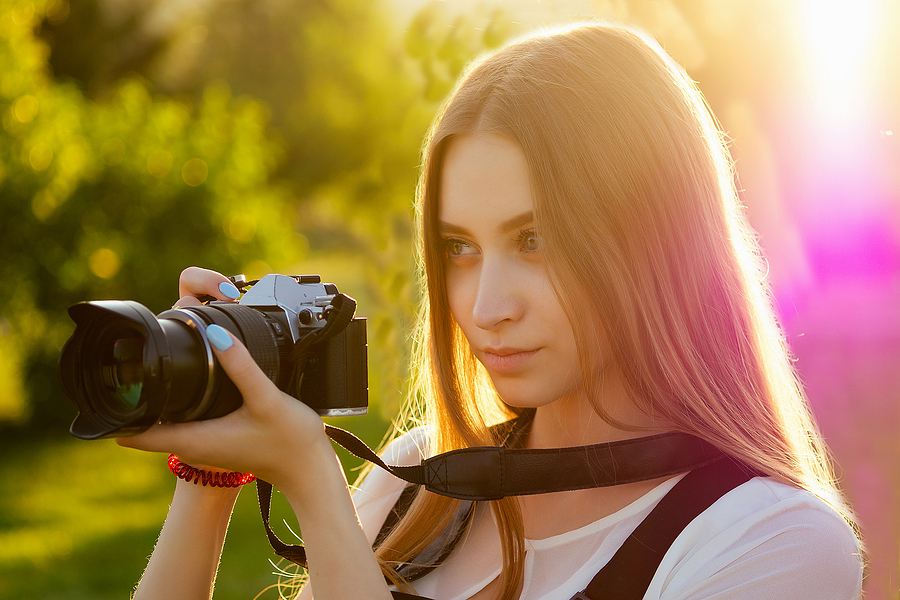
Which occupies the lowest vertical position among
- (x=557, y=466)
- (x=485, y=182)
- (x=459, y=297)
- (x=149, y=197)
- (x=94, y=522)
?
(x=94, y=522)

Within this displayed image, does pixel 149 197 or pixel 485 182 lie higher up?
pixel 149 197

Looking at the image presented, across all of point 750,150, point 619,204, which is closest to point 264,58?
point 750,150

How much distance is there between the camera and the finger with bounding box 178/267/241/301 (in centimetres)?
137

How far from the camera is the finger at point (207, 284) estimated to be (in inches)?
54.0

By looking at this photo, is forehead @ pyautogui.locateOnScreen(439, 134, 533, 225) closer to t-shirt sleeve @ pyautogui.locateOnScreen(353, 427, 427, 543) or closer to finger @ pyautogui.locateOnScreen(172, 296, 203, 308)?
finger @ pyautogui.locateOnScreen(172, 296, 203, 308)

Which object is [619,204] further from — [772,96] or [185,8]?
[185,8]

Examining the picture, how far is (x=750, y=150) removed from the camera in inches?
84.4

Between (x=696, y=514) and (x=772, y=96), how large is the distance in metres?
1.31

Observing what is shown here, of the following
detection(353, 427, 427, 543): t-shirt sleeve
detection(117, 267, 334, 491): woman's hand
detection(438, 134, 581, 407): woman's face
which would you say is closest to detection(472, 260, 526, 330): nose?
detection(438, 134, 581, 407): woman's face

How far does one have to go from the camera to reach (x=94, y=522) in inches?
187

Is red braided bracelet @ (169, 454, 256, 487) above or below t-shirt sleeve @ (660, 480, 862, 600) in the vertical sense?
above

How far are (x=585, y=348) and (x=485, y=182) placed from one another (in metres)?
0.29

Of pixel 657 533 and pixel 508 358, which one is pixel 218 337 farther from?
pixel 657 533

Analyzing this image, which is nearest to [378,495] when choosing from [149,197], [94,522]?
[94,522]
